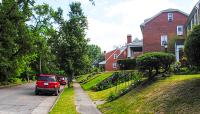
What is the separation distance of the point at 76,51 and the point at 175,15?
15.8m

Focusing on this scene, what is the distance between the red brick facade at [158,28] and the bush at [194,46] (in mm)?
39050

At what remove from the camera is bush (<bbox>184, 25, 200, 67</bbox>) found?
1382cm

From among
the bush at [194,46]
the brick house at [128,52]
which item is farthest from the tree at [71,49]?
the bush at [194,46]

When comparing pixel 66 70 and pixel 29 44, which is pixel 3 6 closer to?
pixel 29 44

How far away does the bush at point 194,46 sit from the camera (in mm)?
13820

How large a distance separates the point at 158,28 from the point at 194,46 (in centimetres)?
4003

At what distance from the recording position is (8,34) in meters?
44.0

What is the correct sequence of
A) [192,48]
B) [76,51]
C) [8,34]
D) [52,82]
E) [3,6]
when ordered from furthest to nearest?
[76,51], [8,34], [3,6], [52,82], [192,48]

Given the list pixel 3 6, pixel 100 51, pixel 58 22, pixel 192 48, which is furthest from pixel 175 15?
pixel 100 51

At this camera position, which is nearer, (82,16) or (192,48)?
(192,48)

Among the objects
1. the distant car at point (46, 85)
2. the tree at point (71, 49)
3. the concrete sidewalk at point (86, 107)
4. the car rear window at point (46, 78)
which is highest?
the tree at point (71, 49)

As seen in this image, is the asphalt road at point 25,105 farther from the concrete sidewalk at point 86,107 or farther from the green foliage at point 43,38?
the green foliage at point 43,38

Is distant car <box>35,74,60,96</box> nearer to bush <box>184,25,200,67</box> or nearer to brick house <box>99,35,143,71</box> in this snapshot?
bush <box>184,25,200,67</box>

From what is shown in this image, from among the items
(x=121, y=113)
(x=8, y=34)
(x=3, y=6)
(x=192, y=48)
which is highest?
(x=3, y=6)
